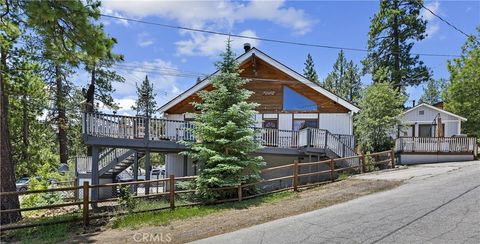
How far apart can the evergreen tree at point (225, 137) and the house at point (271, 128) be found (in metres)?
2.07

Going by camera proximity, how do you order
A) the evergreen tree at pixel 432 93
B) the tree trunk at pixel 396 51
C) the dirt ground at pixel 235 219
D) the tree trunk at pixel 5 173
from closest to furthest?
the dirt ground at pixel 235 219
the tree trunk at pixel 5 173
the tree trunk at pixel 396 51
the evergreen tree at pixel 432 93

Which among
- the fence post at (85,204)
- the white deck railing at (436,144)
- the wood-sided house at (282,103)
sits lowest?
the fence post at (85,204)

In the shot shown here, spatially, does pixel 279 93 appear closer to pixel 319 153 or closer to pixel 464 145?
pixel 319 153

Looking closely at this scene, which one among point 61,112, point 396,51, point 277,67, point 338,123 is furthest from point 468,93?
point 61,112

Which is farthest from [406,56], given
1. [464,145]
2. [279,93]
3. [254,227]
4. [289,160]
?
[254,227]

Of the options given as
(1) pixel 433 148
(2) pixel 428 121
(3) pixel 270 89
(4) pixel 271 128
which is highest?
(3) pixel 270 89

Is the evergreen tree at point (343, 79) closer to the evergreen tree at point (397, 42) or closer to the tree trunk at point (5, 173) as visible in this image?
the evergreen tree at point (397, 42)

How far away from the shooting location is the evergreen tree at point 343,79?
2015 inches

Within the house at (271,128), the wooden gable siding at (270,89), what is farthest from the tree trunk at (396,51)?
the wooden gable siding at (270,89)

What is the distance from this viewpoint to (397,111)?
2105cm

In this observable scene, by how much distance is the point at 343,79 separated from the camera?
172 ft

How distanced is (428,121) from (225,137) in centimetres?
2219

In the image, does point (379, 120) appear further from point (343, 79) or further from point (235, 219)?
point (343, 79)

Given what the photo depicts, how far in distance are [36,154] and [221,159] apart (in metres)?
23.5
